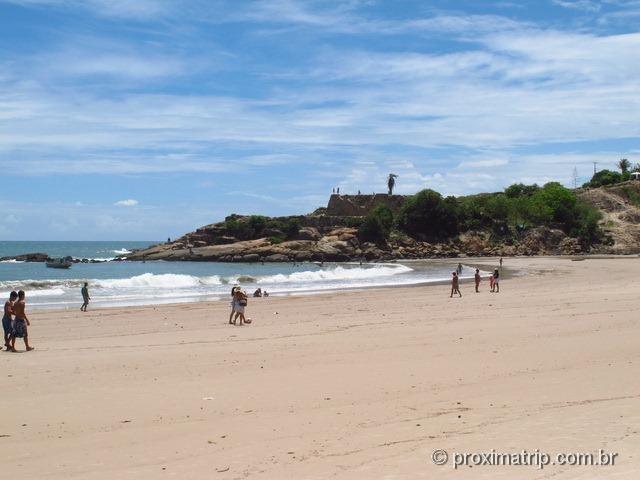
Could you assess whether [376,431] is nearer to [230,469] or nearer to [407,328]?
[230,469]

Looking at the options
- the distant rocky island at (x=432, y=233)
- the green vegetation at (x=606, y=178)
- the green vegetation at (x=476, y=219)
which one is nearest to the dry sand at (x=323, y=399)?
the distant rocky island at (x=432, y=233)

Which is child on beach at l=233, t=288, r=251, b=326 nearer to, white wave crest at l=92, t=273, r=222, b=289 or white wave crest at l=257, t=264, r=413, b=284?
white wave crest at l=92, t=273, r=222, b=289

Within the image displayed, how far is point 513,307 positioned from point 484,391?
14104 mm

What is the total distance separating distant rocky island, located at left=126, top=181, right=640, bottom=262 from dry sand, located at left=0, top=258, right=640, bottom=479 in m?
68.9

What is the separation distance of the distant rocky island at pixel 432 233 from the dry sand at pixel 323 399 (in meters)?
68.9

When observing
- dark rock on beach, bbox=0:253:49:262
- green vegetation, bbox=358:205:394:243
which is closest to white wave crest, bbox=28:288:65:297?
green vegetation, bbox=358:205:394:243

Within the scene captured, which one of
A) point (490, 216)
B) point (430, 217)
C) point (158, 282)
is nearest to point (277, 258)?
point (430, 217)

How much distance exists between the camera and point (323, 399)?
9570 millimetres

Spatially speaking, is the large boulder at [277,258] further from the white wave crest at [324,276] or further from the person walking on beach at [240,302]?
the person walking on beach at [240,302]

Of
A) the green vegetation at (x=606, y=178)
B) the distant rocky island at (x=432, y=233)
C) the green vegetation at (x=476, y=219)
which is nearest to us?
the distant rocky island at (x=432, y=233)

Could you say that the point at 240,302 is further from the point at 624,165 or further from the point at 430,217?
the point at 624,165

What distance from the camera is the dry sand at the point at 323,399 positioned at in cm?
686

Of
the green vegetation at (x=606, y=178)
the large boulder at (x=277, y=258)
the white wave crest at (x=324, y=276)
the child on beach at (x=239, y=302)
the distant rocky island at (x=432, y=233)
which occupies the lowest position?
the white wave crest at (x=324, y=276)

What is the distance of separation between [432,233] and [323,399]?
86254 mm
